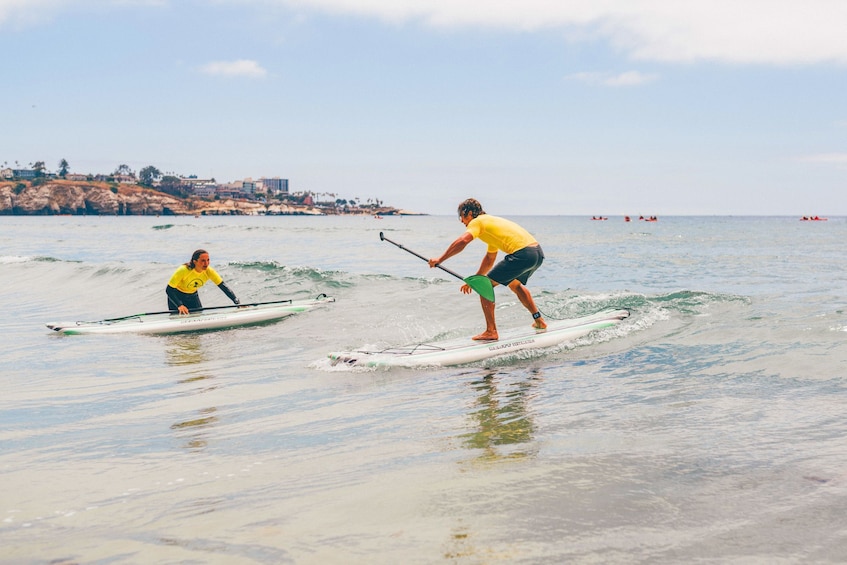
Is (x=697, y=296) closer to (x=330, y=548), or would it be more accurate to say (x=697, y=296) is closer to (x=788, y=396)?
(x=788, y=396)

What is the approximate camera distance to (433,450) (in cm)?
587

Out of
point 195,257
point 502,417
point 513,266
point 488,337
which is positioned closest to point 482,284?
point 513,266

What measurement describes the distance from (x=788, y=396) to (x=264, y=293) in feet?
62.0

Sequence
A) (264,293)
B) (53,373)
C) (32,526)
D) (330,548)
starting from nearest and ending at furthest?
(330,548), (32,526), (53,373), (264,293)

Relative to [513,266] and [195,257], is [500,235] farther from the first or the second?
[195,257]

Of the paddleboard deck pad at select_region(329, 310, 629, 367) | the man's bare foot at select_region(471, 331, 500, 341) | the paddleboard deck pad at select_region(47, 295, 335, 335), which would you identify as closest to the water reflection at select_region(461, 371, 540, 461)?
the paddleboard deck pad at select_region(329, 310, 629, 367)

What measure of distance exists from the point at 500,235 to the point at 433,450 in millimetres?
5350

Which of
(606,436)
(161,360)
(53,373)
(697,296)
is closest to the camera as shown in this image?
(606,436)

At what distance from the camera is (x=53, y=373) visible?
9922mm

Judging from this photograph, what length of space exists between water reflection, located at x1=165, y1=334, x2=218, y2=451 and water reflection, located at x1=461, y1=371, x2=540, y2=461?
8.69ft

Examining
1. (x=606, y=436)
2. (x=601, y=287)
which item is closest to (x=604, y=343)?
(x=606, y=436)

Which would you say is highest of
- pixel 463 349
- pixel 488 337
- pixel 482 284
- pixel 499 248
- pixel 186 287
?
pixel 499 248

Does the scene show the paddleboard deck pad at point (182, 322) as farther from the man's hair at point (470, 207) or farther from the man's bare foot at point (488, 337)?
the man's hair at point (470, 207)

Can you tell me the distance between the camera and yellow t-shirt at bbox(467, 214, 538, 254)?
1045cm
